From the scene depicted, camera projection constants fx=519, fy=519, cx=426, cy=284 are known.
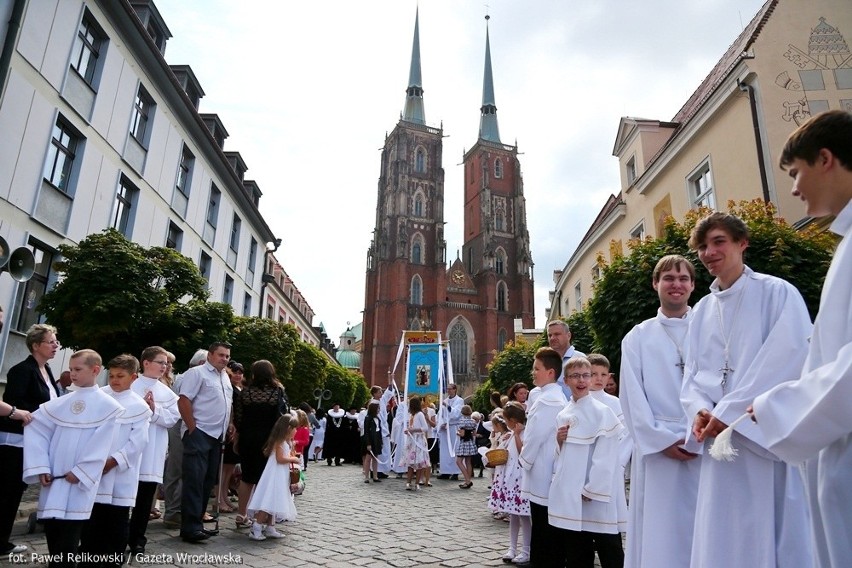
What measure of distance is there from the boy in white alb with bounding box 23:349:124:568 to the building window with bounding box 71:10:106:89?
13357 millimetres

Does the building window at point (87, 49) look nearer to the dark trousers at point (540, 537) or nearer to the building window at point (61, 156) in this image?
the building window at point (61, 156)

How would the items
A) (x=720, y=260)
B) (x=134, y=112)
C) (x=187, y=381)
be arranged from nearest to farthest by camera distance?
(x=720, y=260) < (x=187, y=381) < (x=134, y=112)

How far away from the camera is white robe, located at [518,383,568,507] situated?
16.3ft

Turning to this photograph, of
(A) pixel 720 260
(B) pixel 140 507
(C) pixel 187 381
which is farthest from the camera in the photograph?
(C) pixel 187 381

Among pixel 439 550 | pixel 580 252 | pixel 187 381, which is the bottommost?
pixel 439 550

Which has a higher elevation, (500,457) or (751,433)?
(751,433)

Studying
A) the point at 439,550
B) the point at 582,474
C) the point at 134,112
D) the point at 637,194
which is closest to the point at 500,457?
the point at 439,550

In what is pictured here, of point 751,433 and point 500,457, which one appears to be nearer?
point 751,433

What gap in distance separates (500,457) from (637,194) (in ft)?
51.1

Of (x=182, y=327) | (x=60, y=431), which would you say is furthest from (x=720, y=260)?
(x=182, y=327)

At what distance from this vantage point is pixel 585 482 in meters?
4.23

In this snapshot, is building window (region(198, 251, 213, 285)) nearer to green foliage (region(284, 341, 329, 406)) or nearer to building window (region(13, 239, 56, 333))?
green foliage (region(284, 341, 329, 406))

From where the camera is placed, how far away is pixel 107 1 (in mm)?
14883

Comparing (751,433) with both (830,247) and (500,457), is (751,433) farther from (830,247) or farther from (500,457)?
(830,247)
